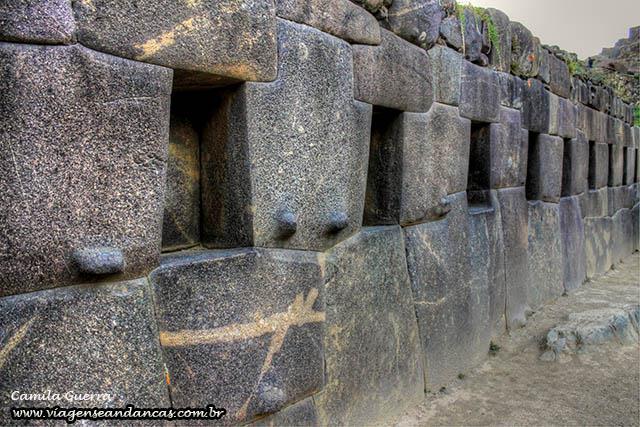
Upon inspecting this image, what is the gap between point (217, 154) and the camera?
225 centimetres

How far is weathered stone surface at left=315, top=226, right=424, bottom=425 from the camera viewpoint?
2.59 metres

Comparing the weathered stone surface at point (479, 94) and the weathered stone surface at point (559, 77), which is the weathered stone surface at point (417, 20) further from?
the weathered stone surface at point (559, 77)

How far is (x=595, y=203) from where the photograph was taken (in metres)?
7.45

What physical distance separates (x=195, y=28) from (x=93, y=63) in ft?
1.24

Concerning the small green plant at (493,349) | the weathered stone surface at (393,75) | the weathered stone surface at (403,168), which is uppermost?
the weathered stone surface at (393,75)

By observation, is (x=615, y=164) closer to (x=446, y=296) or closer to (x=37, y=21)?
(x=446, y=296)

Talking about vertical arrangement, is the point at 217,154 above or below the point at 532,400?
above

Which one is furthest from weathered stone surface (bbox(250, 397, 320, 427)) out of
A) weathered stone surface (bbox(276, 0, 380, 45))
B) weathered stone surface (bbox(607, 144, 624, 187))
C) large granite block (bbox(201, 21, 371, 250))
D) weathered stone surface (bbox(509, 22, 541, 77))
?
weathered stone surface (bbox(607, 144, 624, 187))

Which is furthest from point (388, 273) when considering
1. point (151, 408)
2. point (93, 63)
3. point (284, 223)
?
point (93, 63)

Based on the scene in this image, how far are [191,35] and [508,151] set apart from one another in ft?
11.1

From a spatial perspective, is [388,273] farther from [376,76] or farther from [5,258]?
[5,258]

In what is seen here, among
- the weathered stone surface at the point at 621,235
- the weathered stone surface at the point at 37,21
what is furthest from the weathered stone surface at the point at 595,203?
the weathered stone surface at the point at 37,21

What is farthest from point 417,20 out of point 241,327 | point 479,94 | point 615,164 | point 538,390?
point 615,164

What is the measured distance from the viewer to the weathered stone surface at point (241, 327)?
192cm
